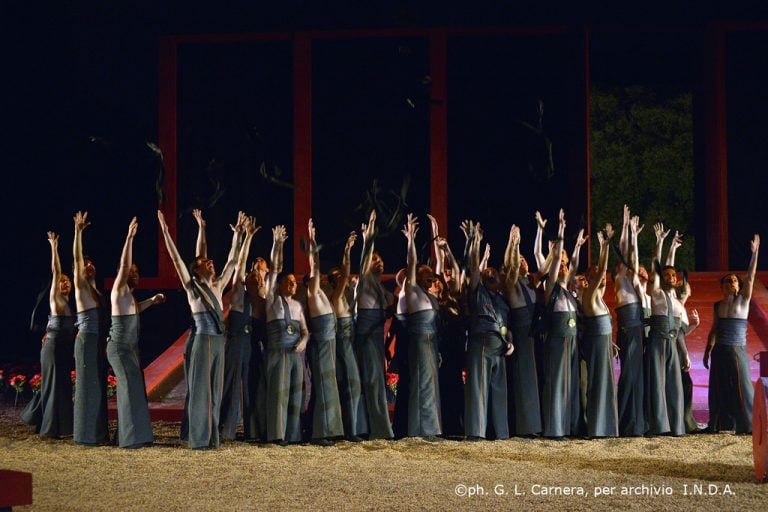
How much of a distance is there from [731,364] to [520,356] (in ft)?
5.18

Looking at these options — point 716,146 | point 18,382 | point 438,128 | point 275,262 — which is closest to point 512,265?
point 275,262

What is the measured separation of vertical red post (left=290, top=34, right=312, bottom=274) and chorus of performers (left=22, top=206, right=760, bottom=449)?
5.21 meters

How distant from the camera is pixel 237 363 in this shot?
328 inches

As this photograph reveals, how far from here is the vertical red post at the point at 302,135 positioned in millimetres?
13859

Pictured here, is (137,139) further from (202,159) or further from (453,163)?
(453,163)

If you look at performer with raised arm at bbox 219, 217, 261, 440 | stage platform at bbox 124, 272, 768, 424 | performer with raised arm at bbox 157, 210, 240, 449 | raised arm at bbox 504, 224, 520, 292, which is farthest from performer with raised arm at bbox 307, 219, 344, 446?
stage platform at bbox 124, 272, 768, 424

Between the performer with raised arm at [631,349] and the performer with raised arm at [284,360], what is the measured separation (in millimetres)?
2350

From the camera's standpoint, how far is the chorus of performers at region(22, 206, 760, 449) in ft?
27.1

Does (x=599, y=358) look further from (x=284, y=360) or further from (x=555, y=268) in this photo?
(x=284, y=360)

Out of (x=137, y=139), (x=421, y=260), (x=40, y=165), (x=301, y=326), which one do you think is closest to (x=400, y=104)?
(x=421, y=260)

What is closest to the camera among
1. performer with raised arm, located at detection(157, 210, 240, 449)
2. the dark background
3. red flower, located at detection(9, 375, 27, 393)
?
performer with raised arm, located at detection(157, 210, 240, 449)

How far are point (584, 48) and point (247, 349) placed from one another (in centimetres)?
674

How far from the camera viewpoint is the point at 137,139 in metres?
14.2

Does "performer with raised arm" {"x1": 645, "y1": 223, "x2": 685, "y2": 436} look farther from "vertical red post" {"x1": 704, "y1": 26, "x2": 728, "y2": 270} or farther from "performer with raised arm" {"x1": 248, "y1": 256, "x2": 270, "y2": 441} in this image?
"vertical red post" {"x1": 704, "y1": 26, "x2": 728, "y2": 270}
